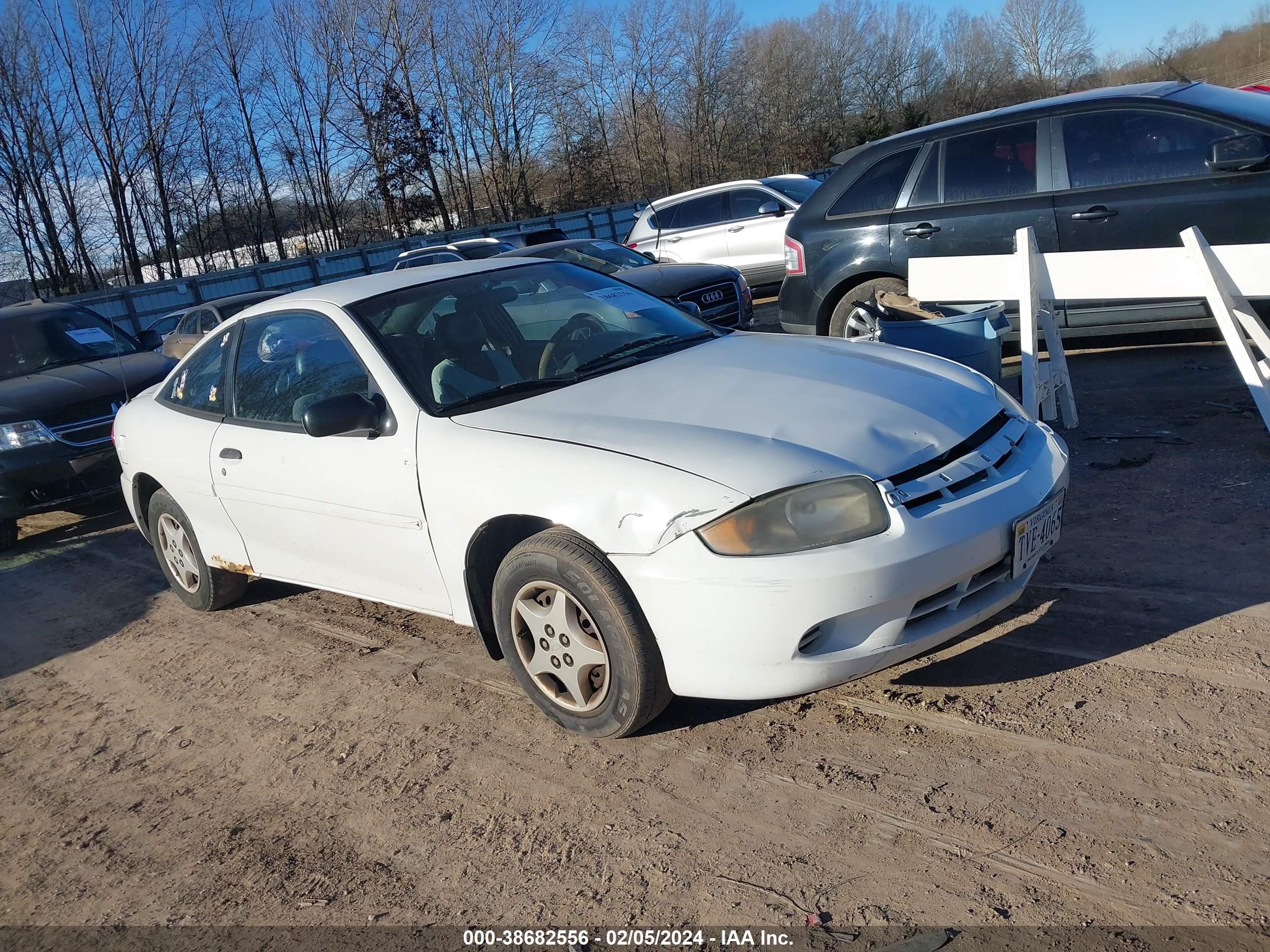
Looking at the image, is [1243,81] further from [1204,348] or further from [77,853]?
[77,853]

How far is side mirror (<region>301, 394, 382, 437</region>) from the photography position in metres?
3.60

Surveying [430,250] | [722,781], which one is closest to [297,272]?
[430,250]

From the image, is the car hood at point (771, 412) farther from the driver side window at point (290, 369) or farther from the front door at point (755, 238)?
the front door at point (755, 238)

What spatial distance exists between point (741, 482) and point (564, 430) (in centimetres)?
72

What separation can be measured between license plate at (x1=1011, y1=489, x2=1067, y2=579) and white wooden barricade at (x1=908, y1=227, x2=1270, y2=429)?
2092 millimetres

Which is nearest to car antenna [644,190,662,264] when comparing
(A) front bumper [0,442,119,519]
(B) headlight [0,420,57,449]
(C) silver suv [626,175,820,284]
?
(C) silver suv [626,175,820,284]

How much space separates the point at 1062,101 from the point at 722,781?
5657mm

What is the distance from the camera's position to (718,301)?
34.1 ft

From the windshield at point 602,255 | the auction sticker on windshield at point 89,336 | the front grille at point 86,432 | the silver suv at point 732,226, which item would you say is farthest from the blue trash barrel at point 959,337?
the silver suv at point 732,226

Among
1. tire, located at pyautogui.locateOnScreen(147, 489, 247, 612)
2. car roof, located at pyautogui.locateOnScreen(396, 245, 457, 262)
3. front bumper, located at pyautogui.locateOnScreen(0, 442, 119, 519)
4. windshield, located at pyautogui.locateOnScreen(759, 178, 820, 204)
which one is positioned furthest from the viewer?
car roof, located at pyautogui.locateOnScreen(396, 245, 457, 262)

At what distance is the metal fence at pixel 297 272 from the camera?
72.5ft

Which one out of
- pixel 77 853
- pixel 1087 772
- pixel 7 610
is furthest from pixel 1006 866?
pixel 7 610

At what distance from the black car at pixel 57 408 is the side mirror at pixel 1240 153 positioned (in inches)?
285

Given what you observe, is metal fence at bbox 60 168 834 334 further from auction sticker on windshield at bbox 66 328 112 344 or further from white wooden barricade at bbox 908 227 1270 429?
white wooden barricade at bbox 908 227 1270 429
